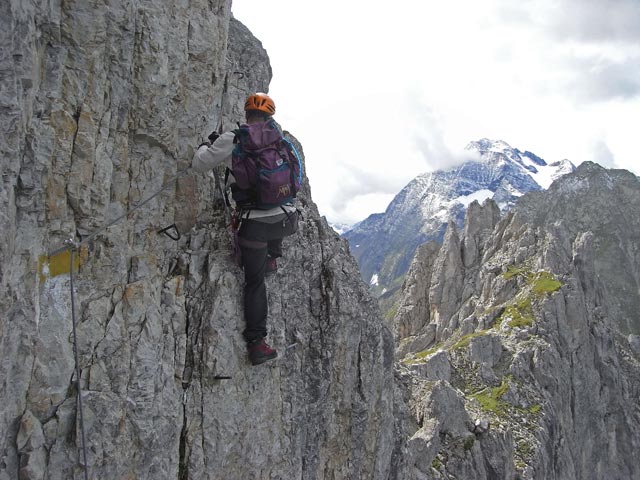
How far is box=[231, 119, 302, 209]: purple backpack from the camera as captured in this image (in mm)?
10984

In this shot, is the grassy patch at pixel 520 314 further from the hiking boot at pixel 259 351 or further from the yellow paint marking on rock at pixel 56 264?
the yellow paint marking on rock at pixel 56 264

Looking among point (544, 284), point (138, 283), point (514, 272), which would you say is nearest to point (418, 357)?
point (544, 284)

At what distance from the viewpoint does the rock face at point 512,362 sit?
99.9 ft

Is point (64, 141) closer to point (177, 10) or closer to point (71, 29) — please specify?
point (71, 29)

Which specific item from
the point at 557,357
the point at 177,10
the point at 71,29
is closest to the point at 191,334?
the point at 71,29

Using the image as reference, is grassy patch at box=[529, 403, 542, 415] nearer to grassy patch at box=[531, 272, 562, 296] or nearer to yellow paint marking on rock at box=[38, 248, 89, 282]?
grassy patch at box=[531, 272, 562, 296]

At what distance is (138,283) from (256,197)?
318cm

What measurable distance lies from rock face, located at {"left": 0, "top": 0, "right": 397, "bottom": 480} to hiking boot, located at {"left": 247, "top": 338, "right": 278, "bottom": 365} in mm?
283

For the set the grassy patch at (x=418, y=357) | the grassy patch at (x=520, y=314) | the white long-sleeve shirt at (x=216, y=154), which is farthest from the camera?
the grassy patch at (x=520, y=314)

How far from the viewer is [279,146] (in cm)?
1138

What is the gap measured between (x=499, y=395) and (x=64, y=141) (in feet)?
147

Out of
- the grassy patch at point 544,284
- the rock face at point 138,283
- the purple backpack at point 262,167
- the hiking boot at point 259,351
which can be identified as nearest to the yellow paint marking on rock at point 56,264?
the rock face at point 138,283

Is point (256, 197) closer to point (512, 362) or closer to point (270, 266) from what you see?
point (270, 266)

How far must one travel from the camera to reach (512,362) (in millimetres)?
50594
